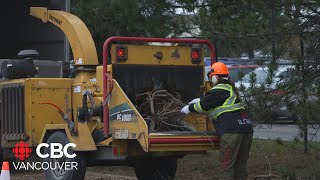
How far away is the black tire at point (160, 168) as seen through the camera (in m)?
10.5

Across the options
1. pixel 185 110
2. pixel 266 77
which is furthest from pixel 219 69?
pixel 266 77

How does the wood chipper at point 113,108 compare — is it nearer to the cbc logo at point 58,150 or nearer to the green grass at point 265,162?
the cbc logo at point 58,150

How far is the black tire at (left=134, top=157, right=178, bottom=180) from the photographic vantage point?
10.5m

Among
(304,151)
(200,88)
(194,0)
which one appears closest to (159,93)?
(200,88)

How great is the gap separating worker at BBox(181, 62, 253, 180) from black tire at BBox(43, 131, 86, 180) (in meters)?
1.62

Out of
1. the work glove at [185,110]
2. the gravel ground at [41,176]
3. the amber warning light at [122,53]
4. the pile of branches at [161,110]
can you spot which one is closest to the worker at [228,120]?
the work glove at [185,110]

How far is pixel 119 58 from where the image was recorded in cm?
919

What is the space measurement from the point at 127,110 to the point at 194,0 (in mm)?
2425

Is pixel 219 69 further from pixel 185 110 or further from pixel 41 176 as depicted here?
pixel 41 176

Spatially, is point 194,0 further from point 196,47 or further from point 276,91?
point 276,91

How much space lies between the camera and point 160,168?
10.6 metres

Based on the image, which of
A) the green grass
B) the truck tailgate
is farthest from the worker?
the green grass

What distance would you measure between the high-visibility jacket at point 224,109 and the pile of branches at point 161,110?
0.61 meters

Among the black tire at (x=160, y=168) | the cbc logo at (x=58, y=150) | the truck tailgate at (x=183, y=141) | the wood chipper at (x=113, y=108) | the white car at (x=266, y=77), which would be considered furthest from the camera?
the black tire at (x=160, y=168)
